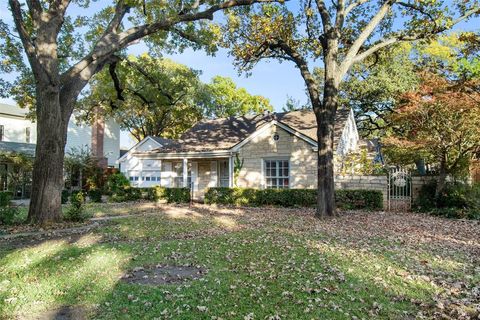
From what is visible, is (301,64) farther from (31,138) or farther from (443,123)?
(31,138)

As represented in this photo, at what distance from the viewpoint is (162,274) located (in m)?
6.45

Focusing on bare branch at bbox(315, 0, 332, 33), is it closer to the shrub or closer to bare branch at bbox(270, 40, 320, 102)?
bare branch at bbox(270, 40, 320, 102)

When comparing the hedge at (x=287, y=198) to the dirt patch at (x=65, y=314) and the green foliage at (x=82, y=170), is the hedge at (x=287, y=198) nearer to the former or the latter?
the green foliage at (x=82, y=170)

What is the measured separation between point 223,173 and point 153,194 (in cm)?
452

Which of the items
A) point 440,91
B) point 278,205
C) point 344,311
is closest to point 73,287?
point 344,311

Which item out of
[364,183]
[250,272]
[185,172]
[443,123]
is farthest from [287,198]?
[250,272]

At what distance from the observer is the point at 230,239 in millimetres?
9469

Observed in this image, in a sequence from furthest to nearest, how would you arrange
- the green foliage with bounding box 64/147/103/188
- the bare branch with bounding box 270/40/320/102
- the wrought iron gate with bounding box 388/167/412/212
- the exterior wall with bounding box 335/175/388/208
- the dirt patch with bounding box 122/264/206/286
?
the green foliage with bounding box 64/147/103/188 → the exterior wall with bounding box 335/175/388/208 → the wrought iron gate with bounding box 388/167/412/212 → the bare branch with bounding box 270/40/320/102 → the dirt patch with bounding box 122/264/206/286

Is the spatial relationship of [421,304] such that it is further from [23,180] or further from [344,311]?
[23,180]

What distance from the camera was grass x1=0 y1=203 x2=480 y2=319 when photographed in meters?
4.85

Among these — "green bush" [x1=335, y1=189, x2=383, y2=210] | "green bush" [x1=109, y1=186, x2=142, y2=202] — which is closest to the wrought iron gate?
"green bush" [x1=335, y1=189, x2=383, y2=210]

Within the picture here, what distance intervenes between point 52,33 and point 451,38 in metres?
28.8

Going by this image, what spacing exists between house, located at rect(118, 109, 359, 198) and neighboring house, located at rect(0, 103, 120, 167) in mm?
8651

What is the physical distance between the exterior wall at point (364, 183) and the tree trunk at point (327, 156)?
4290 millimetres
